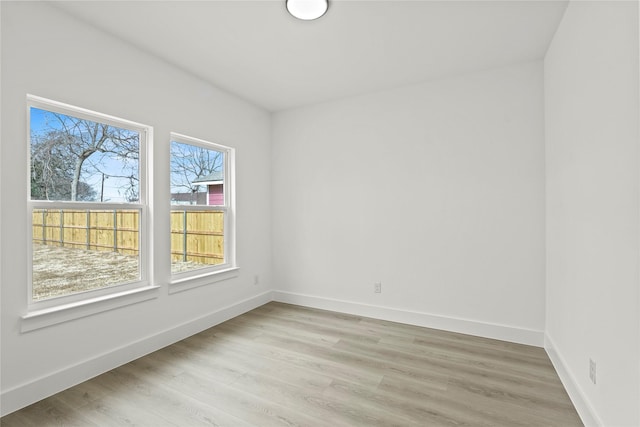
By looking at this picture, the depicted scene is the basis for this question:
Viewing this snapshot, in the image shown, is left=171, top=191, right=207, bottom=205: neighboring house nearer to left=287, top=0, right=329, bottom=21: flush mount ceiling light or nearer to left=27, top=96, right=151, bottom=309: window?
left=27, top=96, right=151, bottom=309: window

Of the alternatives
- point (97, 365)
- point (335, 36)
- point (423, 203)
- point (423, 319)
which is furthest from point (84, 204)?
point (423, 319)

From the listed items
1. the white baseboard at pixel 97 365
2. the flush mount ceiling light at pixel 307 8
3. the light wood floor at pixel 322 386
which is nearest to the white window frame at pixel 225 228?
the white baseboard at pixel 97 365

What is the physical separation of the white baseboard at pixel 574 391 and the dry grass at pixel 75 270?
342 centimetres

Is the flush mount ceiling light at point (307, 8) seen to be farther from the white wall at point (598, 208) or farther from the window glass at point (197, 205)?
the window glass at point (197, 205)

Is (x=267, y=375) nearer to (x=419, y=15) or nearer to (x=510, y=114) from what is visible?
(x=419, y=15)

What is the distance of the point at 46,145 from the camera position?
2.16m

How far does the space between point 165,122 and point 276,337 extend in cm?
239

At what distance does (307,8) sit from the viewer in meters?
2.08

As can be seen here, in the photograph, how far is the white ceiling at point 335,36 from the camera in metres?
2.11

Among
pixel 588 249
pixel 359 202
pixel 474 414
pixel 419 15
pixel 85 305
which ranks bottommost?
pixel 474 414

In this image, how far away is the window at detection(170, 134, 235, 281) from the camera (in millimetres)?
3078

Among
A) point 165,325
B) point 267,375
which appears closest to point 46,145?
point 165,325

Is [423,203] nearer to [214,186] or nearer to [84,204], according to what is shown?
[214,186]

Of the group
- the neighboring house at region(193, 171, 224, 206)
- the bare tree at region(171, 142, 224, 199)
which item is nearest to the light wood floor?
the neighboring house at region(193, 171, 224, 206)
